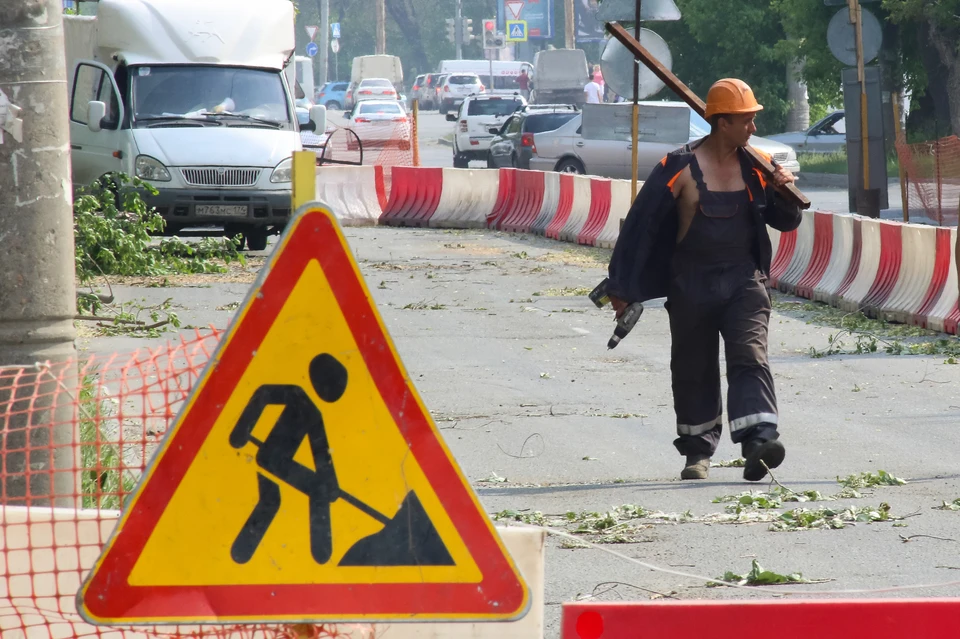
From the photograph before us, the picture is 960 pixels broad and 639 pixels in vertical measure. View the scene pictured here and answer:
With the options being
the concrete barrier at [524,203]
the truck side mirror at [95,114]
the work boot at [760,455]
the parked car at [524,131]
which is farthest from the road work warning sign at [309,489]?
the parked car at [524,131]

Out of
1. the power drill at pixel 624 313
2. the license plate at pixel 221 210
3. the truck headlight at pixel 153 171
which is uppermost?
the truck headlight at pixel 153 171

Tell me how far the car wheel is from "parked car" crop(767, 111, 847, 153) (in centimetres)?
872

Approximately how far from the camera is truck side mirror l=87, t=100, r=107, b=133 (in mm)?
16875

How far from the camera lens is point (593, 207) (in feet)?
63.1

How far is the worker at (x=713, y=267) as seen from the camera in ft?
21.7

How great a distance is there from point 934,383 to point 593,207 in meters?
10.0

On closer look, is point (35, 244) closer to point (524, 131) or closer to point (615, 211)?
point (615, 211)

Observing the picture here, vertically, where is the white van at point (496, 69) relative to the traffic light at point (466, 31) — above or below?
below

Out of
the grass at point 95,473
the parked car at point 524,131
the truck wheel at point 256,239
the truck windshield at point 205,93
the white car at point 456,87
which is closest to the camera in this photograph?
the grass at point 95,473

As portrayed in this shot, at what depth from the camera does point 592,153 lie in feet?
88.1

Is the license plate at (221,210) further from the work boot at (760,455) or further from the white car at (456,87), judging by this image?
the white car at (456,87)

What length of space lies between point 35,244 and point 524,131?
2563cm

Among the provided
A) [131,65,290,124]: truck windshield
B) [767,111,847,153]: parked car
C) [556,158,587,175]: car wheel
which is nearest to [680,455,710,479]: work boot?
[131,65,290,124]: truck windshield

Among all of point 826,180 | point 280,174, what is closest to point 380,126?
point 826,180
